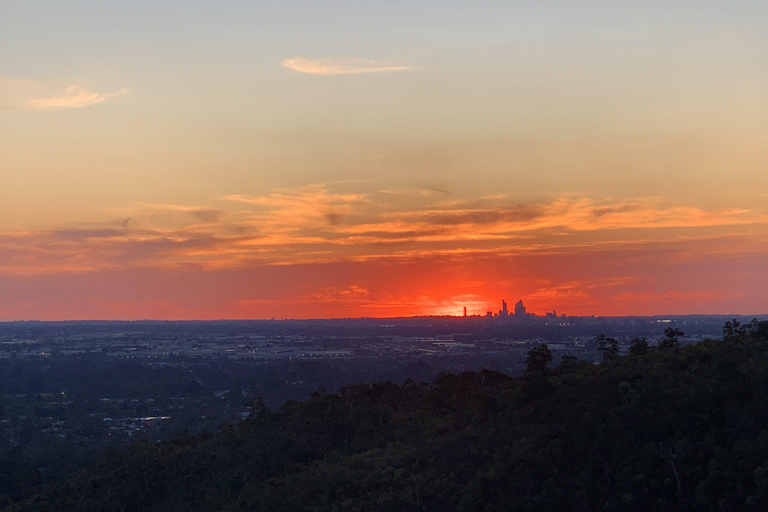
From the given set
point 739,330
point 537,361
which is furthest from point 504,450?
point 739,330

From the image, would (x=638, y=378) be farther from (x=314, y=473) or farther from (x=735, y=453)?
(x=314, y=473)

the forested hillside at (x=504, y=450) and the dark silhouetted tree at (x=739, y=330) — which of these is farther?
the dark silhouetted tree at (x=739, y=330)

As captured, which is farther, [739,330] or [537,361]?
[537,361]

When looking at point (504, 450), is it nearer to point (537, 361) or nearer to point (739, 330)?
point (537, 361)

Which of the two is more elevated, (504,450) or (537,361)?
(537,361)

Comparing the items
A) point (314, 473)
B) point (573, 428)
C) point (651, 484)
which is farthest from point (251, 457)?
point (651, 484)

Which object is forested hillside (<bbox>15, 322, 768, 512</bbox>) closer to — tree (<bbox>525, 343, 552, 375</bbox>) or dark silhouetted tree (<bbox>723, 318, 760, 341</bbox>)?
tree (<bbox>525, 343, 552, 375</bbox>)

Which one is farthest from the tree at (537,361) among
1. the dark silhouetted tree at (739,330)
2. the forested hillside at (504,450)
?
the dark silhouetted tree at (739,330)

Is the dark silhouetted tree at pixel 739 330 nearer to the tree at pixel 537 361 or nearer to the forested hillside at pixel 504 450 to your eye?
the forested hillside at pixel 504 450
